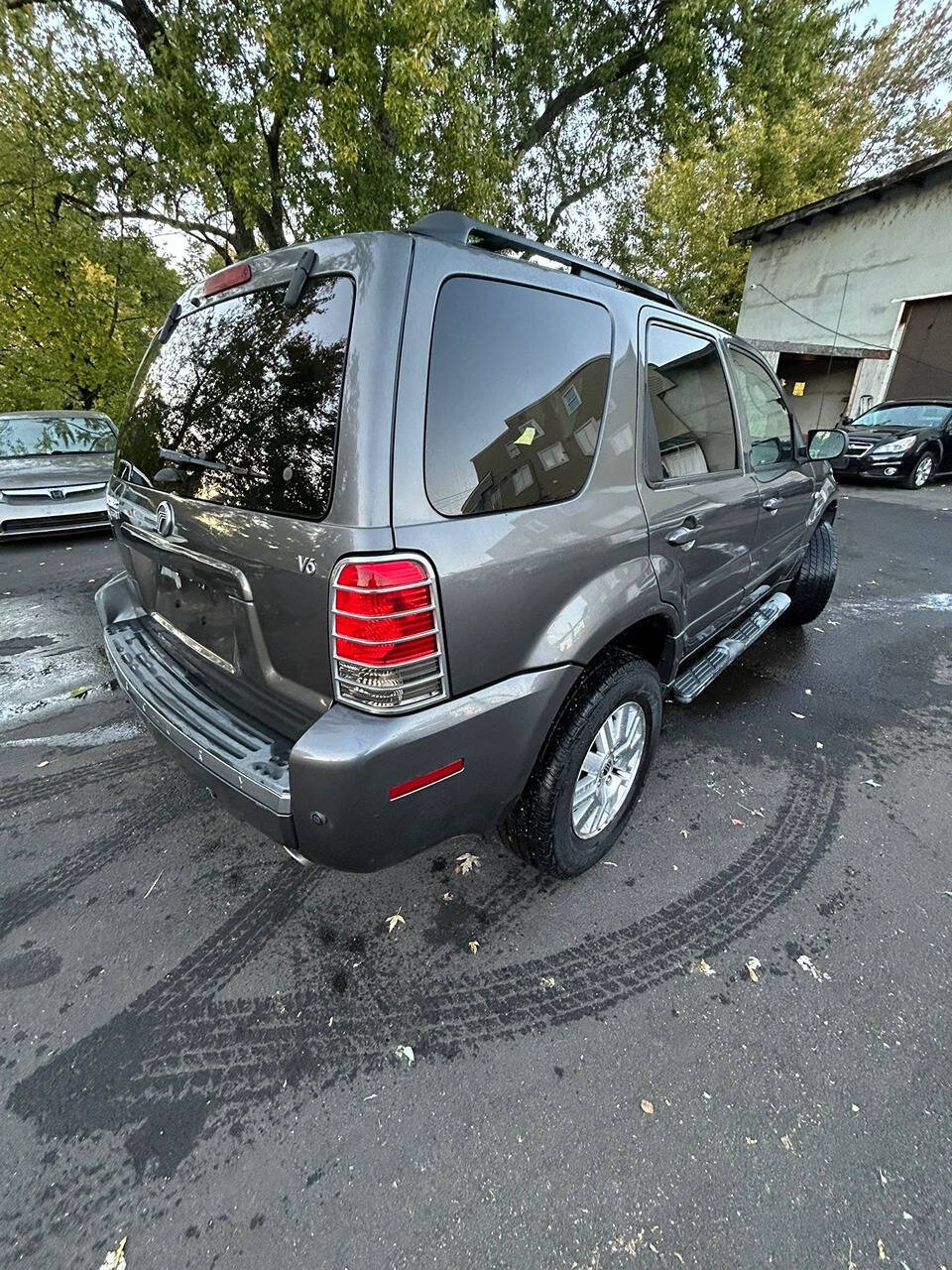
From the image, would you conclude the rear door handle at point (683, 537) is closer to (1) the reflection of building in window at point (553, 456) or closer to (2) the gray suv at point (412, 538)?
(2) the gray suv at point (412, 538)

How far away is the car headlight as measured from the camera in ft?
35.2

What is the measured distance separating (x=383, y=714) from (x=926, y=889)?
2319mm

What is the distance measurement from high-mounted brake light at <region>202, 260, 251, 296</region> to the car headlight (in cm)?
1264

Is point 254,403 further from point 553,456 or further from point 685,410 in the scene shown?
point 685,410

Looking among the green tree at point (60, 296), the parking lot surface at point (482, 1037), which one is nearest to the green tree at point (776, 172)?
the green tree at point (60, 296)

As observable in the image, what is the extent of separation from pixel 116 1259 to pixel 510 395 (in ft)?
7.46

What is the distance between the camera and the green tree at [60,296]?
8695 mm

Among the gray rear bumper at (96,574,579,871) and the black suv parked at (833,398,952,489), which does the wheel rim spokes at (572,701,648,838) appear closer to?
the gray rear bumper at (96,574,579,871)

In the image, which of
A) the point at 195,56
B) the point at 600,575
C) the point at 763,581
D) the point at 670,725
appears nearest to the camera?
the point at 600,575

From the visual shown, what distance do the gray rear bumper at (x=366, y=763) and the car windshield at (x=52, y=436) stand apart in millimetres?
6979

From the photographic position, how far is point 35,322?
9367 millimetres

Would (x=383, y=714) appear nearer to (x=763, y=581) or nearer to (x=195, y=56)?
(x=763, y=581)

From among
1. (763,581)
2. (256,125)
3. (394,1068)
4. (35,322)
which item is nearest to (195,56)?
(256,125)

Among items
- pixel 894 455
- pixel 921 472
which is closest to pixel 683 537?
pixel 894 455
